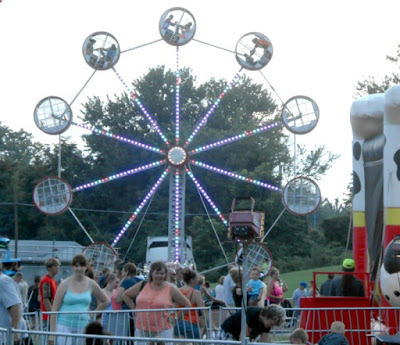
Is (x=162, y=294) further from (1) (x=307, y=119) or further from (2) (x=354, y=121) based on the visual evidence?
(1) (x=307, y=119)

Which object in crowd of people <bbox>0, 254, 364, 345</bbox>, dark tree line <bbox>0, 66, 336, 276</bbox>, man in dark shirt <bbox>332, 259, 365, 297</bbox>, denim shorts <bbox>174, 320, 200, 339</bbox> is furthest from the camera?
dark tree line <bbox>0, 66, 336, 276</bbox>

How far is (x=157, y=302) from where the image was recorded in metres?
11.0

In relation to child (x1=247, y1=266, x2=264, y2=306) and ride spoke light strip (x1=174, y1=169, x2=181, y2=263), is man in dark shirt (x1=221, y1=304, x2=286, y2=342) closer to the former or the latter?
child (x1=247, y1=266, x2=264, y2=306)

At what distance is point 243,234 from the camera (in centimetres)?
793

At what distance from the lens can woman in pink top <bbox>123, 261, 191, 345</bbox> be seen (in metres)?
10.8

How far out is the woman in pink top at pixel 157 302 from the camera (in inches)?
426

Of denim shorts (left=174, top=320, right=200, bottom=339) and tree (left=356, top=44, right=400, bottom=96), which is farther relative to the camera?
tree (left=356, top=44, right=400, bottom=96)

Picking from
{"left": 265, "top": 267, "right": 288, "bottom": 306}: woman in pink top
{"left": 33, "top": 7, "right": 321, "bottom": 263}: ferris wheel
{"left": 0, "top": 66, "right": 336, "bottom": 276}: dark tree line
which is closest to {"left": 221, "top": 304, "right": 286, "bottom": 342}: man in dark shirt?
{"left": 265, "top": 267, "right": 288, "bottom": 306}: woman in pink top

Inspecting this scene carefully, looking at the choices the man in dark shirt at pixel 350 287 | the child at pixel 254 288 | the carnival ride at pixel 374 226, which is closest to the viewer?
the carnival ride at pixel 374 226

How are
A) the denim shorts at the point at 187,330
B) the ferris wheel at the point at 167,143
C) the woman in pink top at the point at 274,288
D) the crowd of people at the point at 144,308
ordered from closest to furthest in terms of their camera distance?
the crowd of people at the point at 144,308
the denim shorts at the point at 187,330
the woman in pink top at the point at 274,288
the ferris wheel at the point at 167,143

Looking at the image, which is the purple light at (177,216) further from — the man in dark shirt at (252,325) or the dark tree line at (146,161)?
the dark tree line at (146,161)

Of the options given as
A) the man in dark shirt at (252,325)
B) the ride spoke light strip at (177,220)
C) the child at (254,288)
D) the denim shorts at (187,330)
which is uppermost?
the ride spoke light strip at (177,220)

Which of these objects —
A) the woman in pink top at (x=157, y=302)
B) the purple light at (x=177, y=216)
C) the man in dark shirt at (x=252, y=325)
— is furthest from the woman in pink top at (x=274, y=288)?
the purple light at (x=177, y=216)

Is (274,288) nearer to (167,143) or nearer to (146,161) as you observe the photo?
(167,143)
